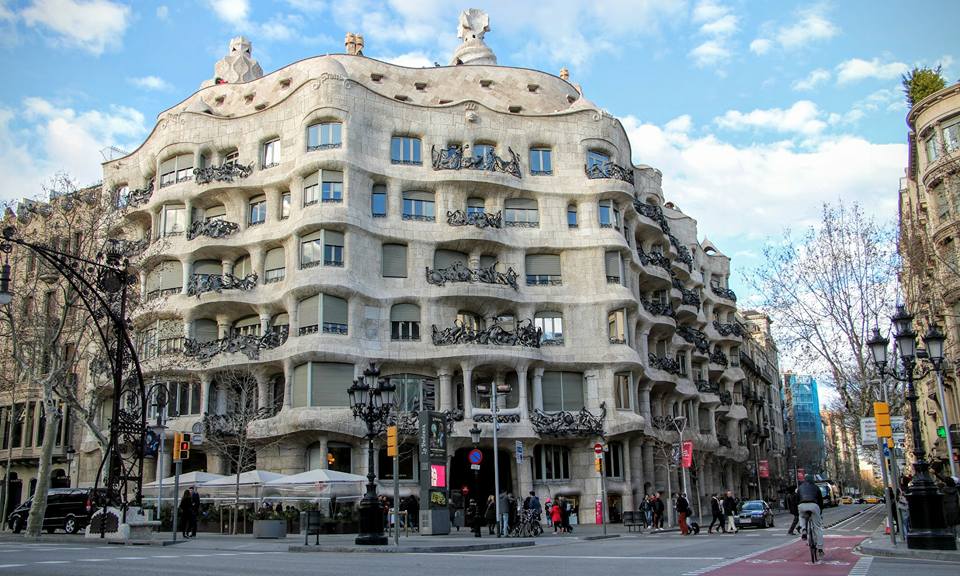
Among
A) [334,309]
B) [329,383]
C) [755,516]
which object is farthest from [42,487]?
[755,516]

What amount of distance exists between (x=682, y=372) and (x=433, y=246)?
68.8ft

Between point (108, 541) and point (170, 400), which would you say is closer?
point (108, 541)

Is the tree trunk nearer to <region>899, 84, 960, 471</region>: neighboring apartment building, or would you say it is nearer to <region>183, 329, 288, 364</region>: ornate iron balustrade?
<region>183, 329, 288, 364</region>: ornate iron balustrade

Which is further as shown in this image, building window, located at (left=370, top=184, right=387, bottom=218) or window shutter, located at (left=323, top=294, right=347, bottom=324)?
building window, located at (left=370, top=184, right=387, bottom=218)

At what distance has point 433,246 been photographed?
42.9 meters

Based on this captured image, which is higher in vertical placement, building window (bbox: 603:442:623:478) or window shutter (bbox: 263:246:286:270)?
window shutter (bbox: 263:246:286:270)

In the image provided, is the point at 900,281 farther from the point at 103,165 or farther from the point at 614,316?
the point at 103,165

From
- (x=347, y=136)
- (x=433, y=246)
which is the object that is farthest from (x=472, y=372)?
(x=347, y=136)

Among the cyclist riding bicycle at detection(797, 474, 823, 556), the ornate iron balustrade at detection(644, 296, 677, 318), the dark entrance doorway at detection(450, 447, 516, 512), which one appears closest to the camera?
the cyclist riding bicycle at detection(797, 474, 823, 556)

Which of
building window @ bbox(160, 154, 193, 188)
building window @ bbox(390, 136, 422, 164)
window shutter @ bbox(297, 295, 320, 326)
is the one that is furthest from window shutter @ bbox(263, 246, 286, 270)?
building window @ bbox(390, 136, 422, 164)

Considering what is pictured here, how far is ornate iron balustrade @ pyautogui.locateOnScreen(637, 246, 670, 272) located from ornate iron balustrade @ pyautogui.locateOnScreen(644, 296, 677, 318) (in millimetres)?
2185

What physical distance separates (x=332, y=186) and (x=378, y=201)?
8.80ft

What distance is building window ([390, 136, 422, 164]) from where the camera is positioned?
4366 centimetres

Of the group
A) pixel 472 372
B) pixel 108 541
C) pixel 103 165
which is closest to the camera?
pixel 108 541
